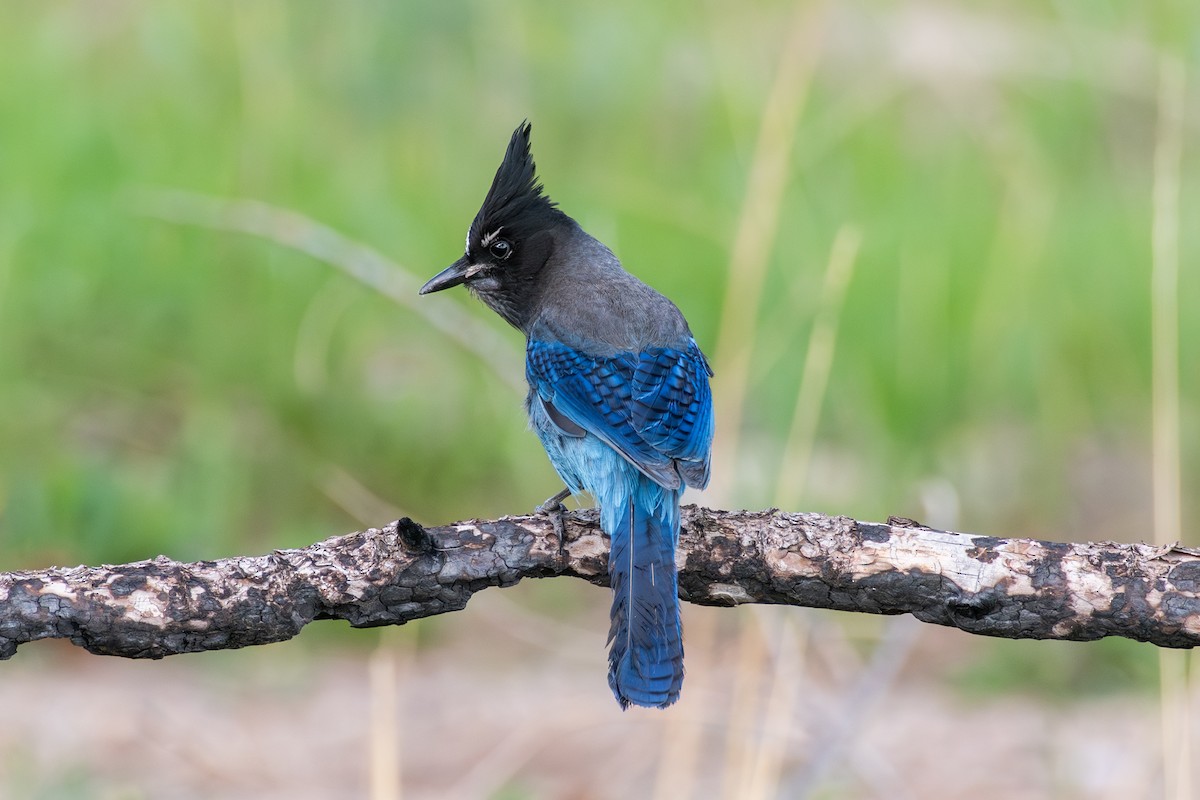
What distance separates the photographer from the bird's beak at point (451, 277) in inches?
147

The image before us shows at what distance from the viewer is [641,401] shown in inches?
124

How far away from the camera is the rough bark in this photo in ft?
7.23

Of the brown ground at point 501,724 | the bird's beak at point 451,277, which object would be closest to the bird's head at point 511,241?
the bird's beak at point 451,277

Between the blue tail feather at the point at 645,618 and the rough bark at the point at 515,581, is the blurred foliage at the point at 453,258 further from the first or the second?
the rough bark at the point at 515,581

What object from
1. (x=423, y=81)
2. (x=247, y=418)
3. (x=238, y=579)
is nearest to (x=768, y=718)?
(x=238, y=579)

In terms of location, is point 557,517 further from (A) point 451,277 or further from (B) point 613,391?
(A) point 451,277

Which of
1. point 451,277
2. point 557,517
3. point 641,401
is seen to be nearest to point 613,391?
point 641,401

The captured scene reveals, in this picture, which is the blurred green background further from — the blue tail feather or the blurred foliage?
the blue tail feather

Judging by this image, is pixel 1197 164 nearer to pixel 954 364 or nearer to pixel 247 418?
pixel 954 364

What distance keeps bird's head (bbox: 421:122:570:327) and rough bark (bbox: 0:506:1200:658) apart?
1489 millimetres

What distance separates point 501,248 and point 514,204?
0.11 meters

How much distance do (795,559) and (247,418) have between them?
3.12 m

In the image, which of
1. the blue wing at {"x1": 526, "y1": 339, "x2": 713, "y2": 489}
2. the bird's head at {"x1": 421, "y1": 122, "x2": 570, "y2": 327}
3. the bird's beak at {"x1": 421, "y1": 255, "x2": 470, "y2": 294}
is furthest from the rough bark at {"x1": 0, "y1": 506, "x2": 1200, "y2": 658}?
the bird's head at {"x1": 421, "y1": 122, "x2": 570, "y2": 327}

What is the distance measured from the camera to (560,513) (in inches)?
108
